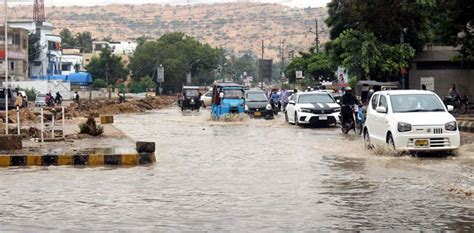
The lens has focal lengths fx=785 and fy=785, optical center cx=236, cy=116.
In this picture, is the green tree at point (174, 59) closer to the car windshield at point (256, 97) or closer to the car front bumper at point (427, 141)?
the car windshield at point (256, 97)

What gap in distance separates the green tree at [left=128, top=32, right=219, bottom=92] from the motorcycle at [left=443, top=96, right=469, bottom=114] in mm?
70189

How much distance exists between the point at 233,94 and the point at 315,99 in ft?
Answer: 24.7

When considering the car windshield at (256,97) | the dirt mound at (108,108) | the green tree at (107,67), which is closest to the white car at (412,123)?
the car windshield at (256,97)

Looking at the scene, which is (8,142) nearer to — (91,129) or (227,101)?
(91,129)

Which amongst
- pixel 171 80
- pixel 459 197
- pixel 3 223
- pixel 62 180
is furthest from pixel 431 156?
pixel 171 80

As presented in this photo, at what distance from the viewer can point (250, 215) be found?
959cm

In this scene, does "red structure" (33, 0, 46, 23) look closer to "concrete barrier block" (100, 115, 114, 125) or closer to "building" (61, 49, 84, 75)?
"building" (61, 49, 84, 75)

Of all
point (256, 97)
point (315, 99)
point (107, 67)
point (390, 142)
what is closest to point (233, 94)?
point (256, 97)

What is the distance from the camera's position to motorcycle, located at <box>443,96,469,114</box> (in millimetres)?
35959

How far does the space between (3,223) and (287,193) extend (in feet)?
14.1

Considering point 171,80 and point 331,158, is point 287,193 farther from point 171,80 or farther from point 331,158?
point 171,80

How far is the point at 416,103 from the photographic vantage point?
1772 centimetres

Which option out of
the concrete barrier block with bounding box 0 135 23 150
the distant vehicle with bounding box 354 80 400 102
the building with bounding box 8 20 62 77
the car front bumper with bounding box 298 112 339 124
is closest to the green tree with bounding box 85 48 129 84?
the building with bounding box 8 20 62 77

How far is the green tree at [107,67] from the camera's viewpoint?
10350cm
